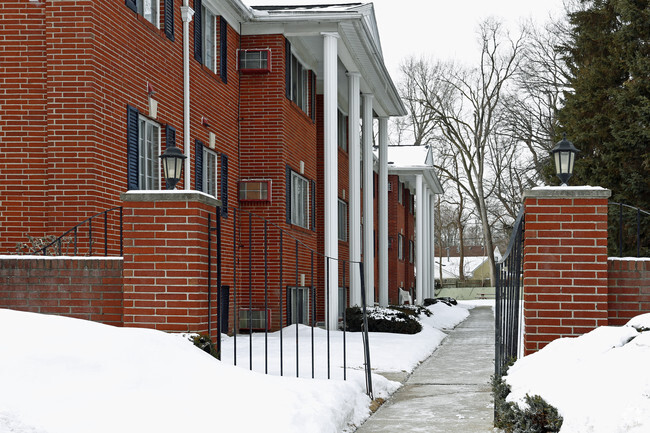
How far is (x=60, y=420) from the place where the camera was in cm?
478

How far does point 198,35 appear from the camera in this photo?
15812 millimetres

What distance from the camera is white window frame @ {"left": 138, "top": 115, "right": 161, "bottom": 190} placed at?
43.2 feet

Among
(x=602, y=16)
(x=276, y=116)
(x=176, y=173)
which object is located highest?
(x=602, y=16)

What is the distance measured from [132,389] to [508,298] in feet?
11.6

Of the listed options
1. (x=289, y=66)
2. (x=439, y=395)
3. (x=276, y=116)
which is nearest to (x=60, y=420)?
(x=439, y=395)

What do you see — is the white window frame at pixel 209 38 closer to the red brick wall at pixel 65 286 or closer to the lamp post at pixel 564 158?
the red brick wall at pixel 65 286

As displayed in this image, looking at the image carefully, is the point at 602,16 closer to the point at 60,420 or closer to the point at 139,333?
the point at 139,333

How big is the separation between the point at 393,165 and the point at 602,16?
12.6 meters

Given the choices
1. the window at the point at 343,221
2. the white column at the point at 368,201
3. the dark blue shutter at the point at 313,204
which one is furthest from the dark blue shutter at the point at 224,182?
the window at the point at 343,221

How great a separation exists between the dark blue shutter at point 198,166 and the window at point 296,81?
3.89 m

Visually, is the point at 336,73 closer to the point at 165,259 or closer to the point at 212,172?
the point at 212,172

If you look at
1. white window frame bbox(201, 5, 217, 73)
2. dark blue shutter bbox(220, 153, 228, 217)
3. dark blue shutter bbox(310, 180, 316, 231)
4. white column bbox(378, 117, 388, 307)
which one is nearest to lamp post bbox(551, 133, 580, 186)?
white window frame bbox(201, 5, 217, 73)

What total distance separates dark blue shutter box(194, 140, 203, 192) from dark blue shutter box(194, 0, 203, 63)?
1615mm

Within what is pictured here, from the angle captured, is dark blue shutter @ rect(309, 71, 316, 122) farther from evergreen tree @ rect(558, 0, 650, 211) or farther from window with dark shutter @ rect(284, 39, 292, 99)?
evergreen tree @ rect(558, 0, 650, 211)
